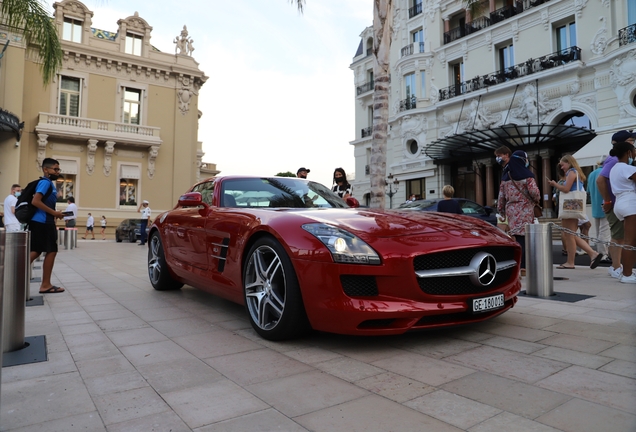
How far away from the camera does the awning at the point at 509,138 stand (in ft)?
62.3

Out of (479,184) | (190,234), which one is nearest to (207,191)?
(190,234)

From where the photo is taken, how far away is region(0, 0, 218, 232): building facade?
23.1 m

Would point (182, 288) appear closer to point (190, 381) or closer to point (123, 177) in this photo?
point (190, 381)

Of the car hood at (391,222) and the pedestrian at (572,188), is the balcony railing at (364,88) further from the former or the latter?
the car hood at (391,222)

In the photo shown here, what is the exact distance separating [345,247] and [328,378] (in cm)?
82

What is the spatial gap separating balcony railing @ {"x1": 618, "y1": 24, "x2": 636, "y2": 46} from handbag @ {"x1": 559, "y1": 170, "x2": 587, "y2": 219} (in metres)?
15.0

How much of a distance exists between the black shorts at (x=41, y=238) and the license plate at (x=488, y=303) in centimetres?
510

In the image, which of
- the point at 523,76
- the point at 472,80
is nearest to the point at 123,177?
the point at 472,80

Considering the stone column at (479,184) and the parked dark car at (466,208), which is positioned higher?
the stone column at (479,184)

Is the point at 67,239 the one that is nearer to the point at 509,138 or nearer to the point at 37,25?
the point at 37,25

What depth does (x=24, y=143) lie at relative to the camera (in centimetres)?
2314

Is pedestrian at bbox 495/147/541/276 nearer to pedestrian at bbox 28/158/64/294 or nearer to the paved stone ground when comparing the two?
the paved stone ground

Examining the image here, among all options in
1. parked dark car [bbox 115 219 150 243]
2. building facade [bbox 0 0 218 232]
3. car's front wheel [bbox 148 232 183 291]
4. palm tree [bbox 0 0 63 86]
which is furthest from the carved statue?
car's front wheel [bbox 148 232 183 291]

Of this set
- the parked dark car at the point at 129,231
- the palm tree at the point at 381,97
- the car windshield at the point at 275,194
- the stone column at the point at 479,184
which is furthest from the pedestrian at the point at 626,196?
the parked dark car at the point at 129,231
